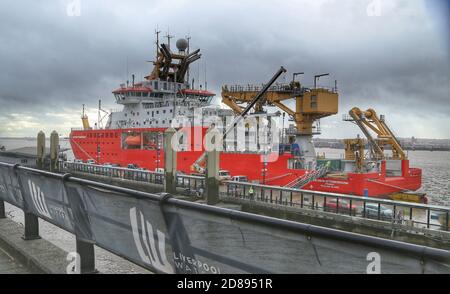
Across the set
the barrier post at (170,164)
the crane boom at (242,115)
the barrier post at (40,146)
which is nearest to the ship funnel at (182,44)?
the crane boom at (242,115)

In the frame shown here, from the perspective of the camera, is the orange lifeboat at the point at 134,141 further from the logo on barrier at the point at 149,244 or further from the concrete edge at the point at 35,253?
the logo on barrier at the point at 149,244

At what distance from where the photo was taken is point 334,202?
16.5 metres

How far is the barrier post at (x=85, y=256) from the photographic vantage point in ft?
15.8

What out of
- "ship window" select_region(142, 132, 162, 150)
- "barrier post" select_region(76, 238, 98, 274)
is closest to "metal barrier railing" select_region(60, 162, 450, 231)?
"ship window" select_region(142, 132, 162, 150)

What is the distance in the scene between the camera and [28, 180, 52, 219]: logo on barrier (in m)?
5.71

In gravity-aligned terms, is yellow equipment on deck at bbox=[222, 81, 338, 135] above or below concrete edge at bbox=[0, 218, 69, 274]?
above

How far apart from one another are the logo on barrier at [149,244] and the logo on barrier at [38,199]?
2.55m

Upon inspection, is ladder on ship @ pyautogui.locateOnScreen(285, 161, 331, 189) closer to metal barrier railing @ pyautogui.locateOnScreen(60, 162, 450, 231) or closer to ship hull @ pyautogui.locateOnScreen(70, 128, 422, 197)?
ship hull @ pyautogui.locateOnScreen(70, 128, 422, 197)

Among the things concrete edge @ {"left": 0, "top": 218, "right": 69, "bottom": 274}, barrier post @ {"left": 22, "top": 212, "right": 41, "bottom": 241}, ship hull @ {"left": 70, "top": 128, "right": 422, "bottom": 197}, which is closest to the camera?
concrete edge @ {"left": 0, "top": 218, "right": 69, "bottom": 274}

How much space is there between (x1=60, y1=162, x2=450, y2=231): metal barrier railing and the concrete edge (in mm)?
8869

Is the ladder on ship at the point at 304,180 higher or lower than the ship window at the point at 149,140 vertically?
lower

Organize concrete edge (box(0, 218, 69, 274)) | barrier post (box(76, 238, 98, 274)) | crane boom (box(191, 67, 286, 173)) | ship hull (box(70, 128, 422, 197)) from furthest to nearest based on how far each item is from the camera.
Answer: crane boom (box(191, 67, 286, 173))
ship hull (box(70, 128, 422, 197))
concrete edge (box(0, 218, 69, 274))
barrier post (box(76, 238, 98, 274))

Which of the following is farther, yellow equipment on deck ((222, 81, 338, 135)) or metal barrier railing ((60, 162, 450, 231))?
yellow equipment on deck ((222, 81, 338, 135))
